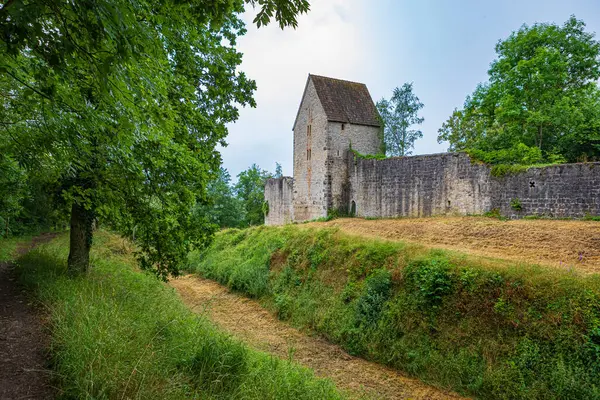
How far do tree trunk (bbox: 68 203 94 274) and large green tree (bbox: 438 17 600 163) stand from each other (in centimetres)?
1559

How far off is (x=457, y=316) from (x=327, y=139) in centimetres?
1665

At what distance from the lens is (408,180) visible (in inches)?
755

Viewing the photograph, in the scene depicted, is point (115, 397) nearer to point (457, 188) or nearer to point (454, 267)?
point (454, 267)

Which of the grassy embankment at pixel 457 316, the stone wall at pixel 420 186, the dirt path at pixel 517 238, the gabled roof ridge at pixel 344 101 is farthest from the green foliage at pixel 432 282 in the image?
the gabled roof ridge at pixel 344 101

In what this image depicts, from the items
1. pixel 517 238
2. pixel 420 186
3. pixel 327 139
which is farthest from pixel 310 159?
pixel 517 238

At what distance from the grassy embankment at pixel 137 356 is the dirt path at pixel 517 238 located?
20.7ft

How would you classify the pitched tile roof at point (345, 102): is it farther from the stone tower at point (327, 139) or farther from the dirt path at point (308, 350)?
the dirt path at point (308, 350)

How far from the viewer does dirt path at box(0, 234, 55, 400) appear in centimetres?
367

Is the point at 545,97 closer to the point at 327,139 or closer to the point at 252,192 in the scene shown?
the point at 327,139

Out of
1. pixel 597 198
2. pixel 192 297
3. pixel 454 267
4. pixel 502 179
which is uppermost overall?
pixel 502 179

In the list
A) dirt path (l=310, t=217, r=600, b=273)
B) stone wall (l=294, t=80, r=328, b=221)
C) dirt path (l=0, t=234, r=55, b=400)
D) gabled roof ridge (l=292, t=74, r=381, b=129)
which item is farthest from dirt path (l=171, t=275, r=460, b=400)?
gabled roof ridge (l=292, t=74, r=381, b=129)

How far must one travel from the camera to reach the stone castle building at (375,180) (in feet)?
43.0

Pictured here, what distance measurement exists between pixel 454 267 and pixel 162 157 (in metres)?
7.43

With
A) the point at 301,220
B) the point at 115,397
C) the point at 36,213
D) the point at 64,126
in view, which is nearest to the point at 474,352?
the point at 115,397
